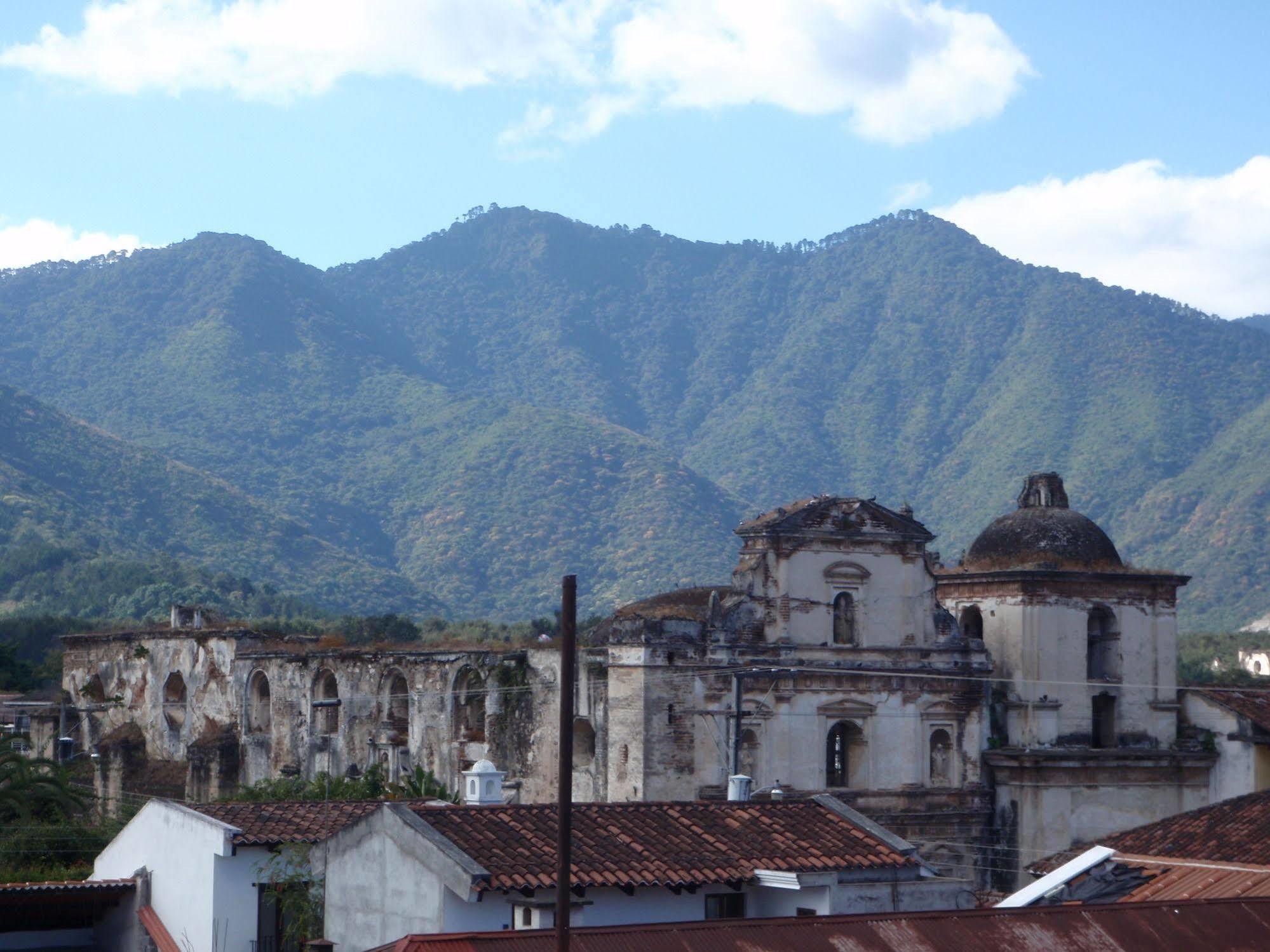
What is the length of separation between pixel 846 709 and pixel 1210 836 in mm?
17122

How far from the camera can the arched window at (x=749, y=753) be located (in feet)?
130

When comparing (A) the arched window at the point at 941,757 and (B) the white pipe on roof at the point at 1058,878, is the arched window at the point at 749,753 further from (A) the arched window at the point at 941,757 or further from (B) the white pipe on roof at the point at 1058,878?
(B) the white pipe on roof at the point at 1058,878

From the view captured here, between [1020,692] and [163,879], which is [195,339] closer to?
[1020,692]

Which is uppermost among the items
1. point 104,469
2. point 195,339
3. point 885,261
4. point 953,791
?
point 885,261

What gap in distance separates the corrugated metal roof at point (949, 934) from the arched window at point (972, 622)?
2620 centimetres

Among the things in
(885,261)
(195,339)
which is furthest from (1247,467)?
(195,339)

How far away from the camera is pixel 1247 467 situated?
11225 cm

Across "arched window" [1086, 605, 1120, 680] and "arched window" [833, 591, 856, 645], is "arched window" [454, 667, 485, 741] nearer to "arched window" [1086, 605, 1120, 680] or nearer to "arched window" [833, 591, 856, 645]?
"arched window" [833, 591, 856, 645]

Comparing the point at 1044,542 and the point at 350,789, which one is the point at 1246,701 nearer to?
the point at 1044,542

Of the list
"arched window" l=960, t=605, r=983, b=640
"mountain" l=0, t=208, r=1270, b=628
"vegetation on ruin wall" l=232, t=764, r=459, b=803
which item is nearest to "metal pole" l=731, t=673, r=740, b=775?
"vegetation on ruin wall" l=232, t=764, r=459, b=803

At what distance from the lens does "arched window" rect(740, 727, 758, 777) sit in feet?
130

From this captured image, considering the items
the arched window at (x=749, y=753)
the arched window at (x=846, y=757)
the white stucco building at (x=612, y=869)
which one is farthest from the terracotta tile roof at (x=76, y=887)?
the arched window at (x=846, y=757)

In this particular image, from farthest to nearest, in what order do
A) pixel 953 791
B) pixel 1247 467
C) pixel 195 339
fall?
pixel 195 339 < pixel 1247 467 < pixel 953 791

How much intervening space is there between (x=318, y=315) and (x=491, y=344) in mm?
19809
